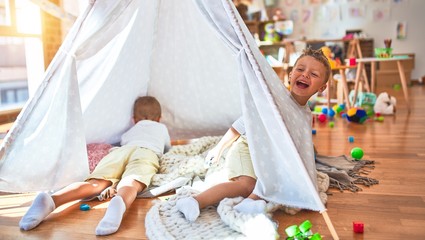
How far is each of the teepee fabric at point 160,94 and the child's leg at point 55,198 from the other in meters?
0.10

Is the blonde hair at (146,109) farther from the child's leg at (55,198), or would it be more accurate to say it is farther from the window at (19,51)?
the window at (19,51)

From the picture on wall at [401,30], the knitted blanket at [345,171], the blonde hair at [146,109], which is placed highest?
the picture on wall at [401,30]

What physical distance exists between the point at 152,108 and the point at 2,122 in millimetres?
2263

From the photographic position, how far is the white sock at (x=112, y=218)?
4.73ft

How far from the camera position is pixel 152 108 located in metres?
2.46

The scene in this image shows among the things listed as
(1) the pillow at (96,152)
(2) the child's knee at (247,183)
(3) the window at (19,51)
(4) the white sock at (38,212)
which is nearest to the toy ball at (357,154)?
(2) the child's knee at (247,183)

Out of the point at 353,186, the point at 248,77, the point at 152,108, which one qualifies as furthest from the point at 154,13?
the point at 353,186

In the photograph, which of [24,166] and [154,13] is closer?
[24,166]

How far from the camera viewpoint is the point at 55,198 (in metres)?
1.65

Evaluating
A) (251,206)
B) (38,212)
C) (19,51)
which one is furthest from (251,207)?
(19,51)

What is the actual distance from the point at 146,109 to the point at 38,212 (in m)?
1.02

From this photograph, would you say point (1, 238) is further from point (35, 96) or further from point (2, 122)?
point (2, 122)

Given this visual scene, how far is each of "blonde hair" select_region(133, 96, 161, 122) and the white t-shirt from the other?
80mm

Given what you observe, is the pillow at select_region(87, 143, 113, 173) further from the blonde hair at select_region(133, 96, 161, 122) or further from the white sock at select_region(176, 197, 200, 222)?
the white sock at select_region(176, 197, 200, 222)
